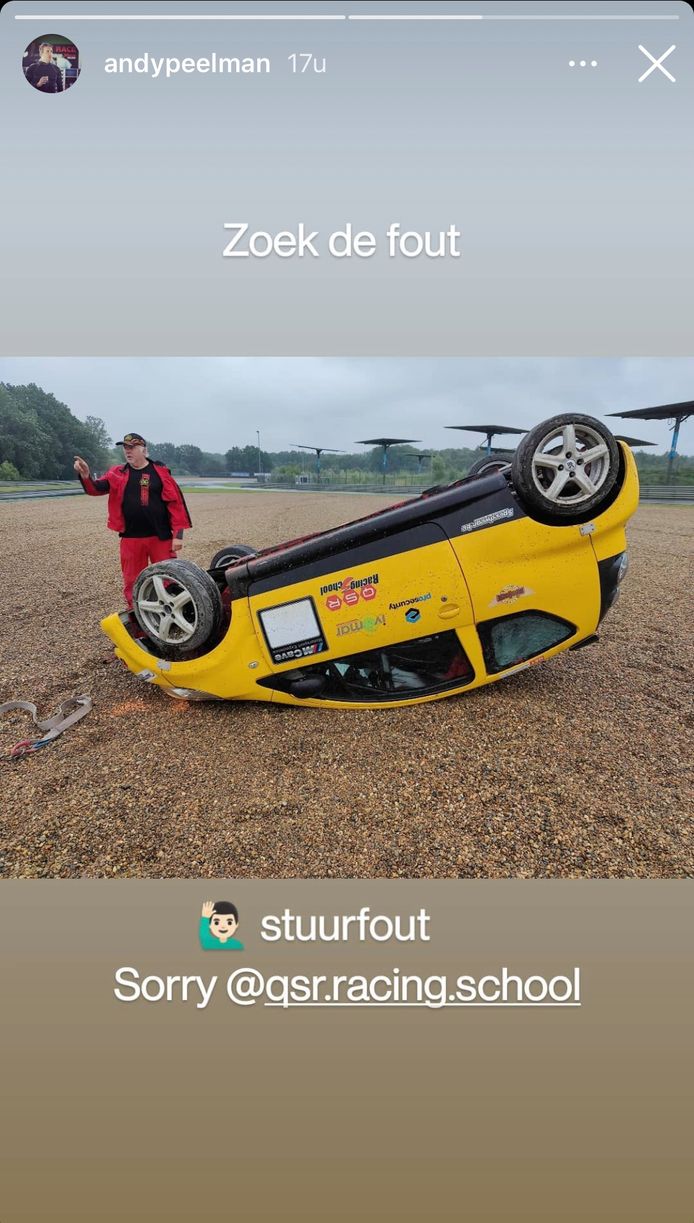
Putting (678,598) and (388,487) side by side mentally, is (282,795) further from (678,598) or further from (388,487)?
(388,487)

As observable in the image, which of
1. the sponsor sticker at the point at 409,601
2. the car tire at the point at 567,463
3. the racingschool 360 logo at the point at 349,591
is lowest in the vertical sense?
the sponsor sticker at the point at 409,601

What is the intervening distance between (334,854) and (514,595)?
71.0 inches

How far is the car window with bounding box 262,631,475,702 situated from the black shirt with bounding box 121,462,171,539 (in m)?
2.17

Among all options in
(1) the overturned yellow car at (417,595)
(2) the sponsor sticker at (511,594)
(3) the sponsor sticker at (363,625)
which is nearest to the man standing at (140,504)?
(1) the overturned yellow car at (417,595)

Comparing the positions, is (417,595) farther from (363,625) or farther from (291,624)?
(291,624)

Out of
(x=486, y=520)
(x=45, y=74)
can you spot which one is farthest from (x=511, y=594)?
(x=45, y=74)

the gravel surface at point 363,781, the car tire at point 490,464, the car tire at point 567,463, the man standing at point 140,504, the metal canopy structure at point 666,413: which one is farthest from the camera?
the metal canopy structure at point 666,413

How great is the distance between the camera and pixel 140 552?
4453mm

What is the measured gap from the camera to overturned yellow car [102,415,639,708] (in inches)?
106

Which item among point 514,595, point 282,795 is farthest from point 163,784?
point 514,595

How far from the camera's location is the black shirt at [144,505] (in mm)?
4219

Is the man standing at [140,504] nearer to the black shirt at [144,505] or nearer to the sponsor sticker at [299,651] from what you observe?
the black shirt at [144,505]

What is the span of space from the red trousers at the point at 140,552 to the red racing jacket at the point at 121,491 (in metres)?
0.15

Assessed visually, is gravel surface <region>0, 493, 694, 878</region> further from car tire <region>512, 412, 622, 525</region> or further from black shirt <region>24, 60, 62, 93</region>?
black shirt <region>24, 60, 62, 93</region>
